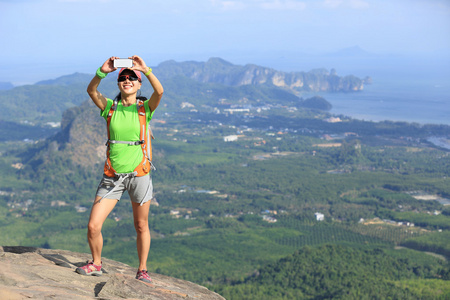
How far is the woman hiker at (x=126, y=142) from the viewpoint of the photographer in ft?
31.0

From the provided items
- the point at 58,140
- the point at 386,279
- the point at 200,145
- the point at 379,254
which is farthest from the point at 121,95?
the point at 200,145

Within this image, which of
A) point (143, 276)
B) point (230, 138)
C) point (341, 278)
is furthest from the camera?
point (230, 138)

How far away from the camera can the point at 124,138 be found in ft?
31.0

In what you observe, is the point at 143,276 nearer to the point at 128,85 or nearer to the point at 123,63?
the point at 128,85

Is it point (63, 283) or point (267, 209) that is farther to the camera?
point (267, 209)

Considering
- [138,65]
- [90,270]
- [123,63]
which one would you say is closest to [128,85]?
[138,65]

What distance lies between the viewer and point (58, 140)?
12569 centimetres

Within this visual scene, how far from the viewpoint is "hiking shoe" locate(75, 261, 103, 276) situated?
991cm

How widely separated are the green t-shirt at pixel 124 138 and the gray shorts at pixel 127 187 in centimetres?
22

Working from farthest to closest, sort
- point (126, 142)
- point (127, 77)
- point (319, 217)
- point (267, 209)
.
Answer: point (267, 209)
point (319, 217)
point (127, 77)
point (126, 142)

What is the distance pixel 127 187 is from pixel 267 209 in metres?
82.0

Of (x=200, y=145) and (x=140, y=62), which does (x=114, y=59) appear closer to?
(x=140, y=62)

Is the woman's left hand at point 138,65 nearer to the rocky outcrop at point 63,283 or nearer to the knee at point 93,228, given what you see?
the knee at point 93,228

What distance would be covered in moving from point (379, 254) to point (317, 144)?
3897 inches
